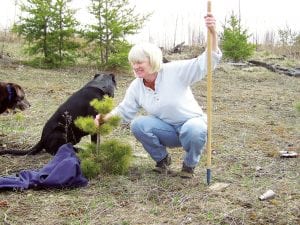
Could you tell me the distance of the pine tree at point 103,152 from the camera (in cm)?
409

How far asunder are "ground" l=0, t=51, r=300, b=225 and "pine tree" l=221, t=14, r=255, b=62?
7.76 meters

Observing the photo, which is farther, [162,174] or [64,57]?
[64,57]

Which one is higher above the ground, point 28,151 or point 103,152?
point 103,152

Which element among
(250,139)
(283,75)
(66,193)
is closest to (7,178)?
(66,193)

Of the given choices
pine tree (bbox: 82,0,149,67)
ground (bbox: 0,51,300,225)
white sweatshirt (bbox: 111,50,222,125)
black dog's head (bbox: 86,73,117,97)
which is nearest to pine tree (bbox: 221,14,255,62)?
pine tree (bbox: 82,0,149,67)

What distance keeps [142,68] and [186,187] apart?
1.11 m

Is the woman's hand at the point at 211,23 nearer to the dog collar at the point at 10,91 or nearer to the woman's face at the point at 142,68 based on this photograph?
the woman's face at the point at 142,68

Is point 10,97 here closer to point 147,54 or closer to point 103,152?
point 103,152

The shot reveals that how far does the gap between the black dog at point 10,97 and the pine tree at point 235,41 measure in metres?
10.6

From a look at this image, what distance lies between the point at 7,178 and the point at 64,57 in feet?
31.7

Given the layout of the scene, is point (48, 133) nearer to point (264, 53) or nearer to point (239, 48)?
point (239, 48)

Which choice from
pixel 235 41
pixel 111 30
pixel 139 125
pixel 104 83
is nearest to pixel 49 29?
pixel 111 30

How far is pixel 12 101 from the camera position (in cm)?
590

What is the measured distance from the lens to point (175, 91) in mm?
4121
